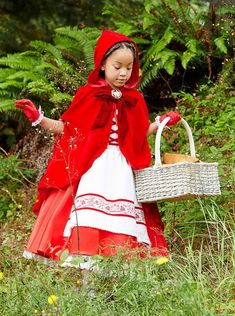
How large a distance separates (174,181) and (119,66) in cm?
88

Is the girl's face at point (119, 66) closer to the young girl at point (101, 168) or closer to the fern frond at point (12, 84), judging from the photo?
the young girl at point (101, 168)

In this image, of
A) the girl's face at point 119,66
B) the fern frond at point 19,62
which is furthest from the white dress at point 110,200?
the fern frond at point 19,62

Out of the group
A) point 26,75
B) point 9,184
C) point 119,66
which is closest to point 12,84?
point 26,75

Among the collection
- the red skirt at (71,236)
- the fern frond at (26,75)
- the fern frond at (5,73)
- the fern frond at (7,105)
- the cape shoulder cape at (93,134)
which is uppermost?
the fern frond at (5,73)

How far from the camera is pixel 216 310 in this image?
3955 mm

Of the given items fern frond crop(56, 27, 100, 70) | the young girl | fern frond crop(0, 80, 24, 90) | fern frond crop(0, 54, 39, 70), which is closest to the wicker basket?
the young girl

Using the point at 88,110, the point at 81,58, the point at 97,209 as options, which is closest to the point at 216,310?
the point at 97,209

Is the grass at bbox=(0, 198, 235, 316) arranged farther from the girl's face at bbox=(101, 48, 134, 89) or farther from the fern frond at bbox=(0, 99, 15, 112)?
the fern frond at bbox=(0, 99, 15, 112)

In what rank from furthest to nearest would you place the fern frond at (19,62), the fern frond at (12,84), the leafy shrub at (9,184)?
1. the fern frond at (19,62)
2. the fern frond at (12,84)
3. the leafy shrub at (9,184)

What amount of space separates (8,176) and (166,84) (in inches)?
77.4

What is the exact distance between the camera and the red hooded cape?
5.04 metres

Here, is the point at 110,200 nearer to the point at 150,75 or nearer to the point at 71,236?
the point at 71,236

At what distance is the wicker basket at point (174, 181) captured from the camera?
4809 mm

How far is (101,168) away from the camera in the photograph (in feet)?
16.3
